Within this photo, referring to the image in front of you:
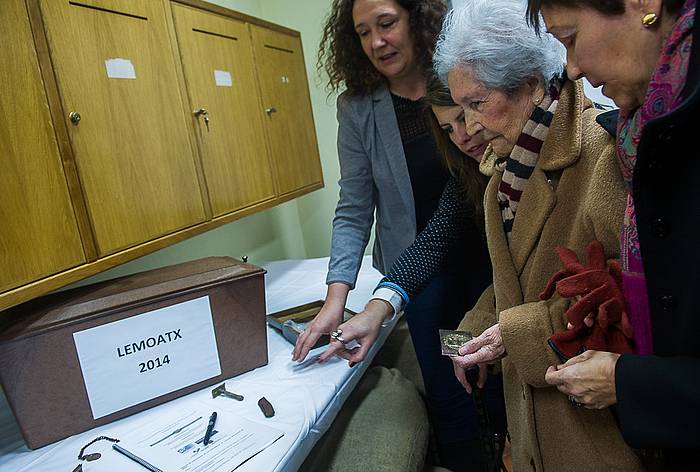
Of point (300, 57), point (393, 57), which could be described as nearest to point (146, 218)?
point (393, 57)

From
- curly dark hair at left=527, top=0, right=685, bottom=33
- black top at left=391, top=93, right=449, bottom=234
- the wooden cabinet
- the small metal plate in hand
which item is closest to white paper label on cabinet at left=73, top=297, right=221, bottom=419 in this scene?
the wooden cabinet

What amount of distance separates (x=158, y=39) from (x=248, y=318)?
0.84 meters

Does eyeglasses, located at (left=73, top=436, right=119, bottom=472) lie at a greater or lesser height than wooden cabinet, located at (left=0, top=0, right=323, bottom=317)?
lesser

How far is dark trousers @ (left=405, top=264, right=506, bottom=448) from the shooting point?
1.47 m

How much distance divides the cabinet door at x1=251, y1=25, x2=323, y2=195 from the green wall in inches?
10.0

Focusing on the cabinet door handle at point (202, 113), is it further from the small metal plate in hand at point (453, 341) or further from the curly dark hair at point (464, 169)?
the small metal plate in hand at point (453, 341)

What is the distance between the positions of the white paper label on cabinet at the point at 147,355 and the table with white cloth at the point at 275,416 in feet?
0.16

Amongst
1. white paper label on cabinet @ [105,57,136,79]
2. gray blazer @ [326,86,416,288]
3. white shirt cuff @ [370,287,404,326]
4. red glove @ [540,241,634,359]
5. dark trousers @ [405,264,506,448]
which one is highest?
white paper label on cabinet @ [105,57,136,79]

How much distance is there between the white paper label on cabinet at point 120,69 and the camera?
3.92 ft

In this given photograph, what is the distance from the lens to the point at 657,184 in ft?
1.98

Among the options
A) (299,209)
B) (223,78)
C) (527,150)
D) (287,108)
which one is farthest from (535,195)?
(299,209)

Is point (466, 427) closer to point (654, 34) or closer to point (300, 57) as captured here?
point (654, 34)

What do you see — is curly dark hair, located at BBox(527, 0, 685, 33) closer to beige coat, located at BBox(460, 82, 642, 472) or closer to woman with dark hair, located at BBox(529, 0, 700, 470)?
woman with dark hair, located at BBox(529, 0, 700, 470)

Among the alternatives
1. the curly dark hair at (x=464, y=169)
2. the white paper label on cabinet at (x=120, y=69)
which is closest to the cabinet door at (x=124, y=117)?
the white paper label on cabinet at (x=120, y=69)
